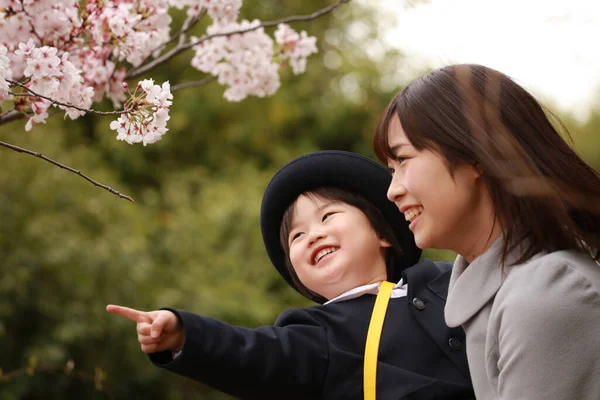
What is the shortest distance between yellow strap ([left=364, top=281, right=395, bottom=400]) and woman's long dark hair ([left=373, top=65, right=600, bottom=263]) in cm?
36

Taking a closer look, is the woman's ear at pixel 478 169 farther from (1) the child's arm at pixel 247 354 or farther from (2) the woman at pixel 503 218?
(1) the child's arm at pixel 247 354


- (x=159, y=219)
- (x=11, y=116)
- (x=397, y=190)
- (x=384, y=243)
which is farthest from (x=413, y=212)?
(x=159, y=219)

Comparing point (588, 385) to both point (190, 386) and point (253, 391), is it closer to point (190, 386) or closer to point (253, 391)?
point (253, 391)

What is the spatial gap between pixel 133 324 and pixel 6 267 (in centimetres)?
81

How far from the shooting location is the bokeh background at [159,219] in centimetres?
451

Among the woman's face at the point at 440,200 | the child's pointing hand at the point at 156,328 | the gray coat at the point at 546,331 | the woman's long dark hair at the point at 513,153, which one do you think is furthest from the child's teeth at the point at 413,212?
the child's pointing hand at the point at 156,328

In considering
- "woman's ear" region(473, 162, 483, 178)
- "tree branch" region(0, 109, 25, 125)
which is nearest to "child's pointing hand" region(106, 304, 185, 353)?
"woman's ear" region(473, 162, 483, 178)

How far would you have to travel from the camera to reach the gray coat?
1181 mm

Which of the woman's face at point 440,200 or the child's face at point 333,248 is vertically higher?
the woman's face at point 440,200

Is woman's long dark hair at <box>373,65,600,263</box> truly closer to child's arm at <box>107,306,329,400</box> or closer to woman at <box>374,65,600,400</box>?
woman at <box>374,65,600,400</box>

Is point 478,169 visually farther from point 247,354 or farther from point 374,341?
point 247,354

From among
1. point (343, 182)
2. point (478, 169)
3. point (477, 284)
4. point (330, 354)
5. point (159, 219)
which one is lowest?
point (159, 219)

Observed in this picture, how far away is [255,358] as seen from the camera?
4.89 ft

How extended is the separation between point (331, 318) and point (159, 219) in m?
4.73
